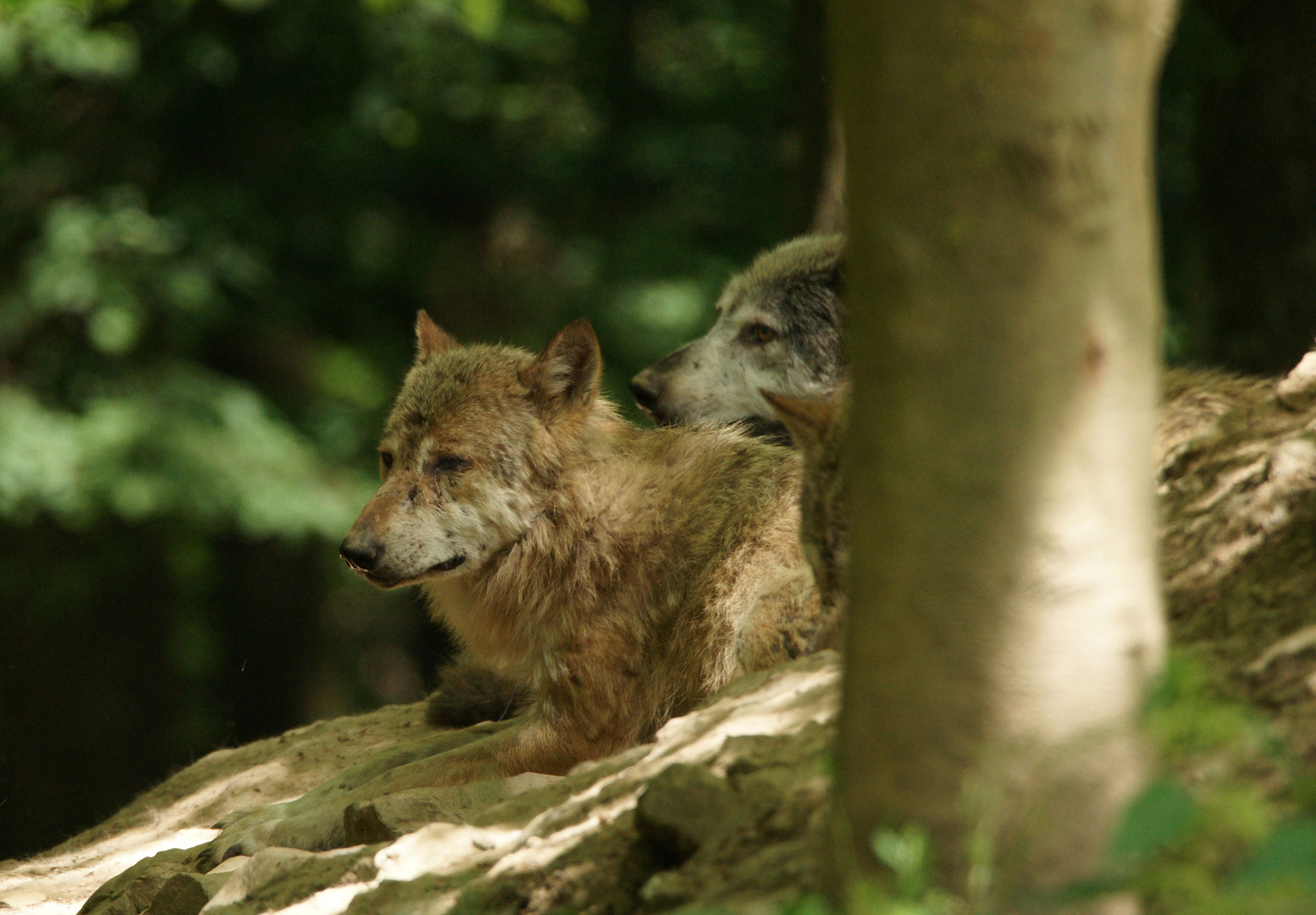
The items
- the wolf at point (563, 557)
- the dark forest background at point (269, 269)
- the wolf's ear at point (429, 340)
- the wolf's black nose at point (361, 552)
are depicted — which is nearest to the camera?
the wolf at point (563, 557)

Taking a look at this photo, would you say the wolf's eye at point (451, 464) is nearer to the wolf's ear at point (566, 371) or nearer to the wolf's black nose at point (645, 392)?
the wolf's ear at point (566, 371)

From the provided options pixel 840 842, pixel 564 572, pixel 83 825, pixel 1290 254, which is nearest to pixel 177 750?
pixel 83 825

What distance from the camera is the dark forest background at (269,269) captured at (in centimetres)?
1117

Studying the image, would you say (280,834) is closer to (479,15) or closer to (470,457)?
(470,457)

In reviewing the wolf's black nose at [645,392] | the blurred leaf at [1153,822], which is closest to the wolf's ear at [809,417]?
the blurred leaf at [1153,822]

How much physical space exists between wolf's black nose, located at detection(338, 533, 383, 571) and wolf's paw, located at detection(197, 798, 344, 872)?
84 centimetres

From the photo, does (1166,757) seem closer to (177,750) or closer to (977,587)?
(977,587)

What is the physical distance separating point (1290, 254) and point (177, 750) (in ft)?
37.0

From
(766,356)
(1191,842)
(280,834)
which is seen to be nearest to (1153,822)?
(1191,842)

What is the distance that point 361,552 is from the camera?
4898mm

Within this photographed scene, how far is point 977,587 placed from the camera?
6.73 feet

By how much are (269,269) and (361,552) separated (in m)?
8.26

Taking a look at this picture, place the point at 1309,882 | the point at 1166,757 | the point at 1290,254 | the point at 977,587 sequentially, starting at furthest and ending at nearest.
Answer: the point at 1290,254 → the point at 1166,757 → the point at 977,587 → the point at 1309,882

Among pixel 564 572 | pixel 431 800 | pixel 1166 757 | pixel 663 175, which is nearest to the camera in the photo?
pixel 1166 757
